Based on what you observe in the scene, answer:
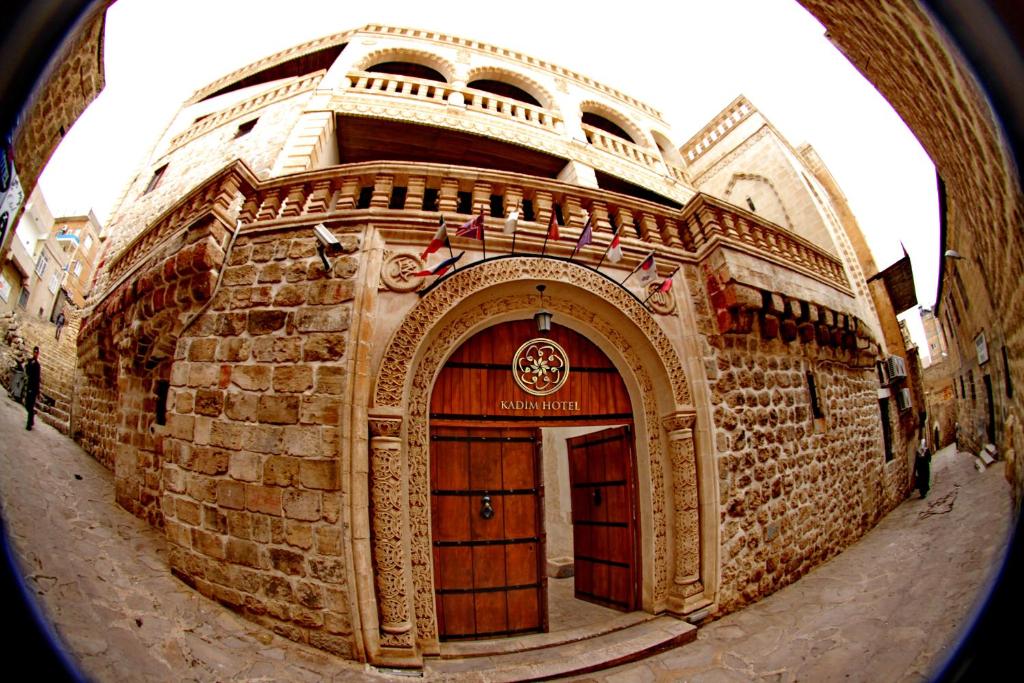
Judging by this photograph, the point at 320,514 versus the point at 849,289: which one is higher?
the point at 849,289

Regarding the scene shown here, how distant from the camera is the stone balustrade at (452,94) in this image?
5930 millimetres

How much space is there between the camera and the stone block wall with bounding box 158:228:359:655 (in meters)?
2.14

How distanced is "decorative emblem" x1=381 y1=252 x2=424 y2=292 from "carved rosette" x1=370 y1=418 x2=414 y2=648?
3.53ft

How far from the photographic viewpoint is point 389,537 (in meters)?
2.32

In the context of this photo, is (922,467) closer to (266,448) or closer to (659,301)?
(659,301)

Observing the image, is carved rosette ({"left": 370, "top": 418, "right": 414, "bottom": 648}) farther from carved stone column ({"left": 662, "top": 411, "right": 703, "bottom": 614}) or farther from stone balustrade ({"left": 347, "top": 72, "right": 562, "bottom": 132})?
stone balustrade ({"left": 347, "top": 72, "right": 562, "bottom": 132})

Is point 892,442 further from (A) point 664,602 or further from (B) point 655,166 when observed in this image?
(B) point 655,166

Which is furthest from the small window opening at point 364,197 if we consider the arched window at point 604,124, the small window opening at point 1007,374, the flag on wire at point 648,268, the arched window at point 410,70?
the arched window at point 604,124

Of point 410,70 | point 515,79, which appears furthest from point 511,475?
point 410,70

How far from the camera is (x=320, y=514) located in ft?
7.20

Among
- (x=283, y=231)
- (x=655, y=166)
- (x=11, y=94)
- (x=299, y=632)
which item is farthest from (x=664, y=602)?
(x=655, y=166)

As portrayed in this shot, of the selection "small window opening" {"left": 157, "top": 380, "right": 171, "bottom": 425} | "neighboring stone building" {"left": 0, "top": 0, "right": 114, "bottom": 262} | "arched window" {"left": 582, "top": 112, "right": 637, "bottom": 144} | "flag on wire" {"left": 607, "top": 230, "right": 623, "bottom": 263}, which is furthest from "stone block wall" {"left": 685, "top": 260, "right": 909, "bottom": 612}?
"arched window" {"left": 582, "top": 112, "right": 637, "bottom": 144}

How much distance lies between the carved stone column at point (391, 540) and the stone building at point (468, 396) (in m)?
0.02

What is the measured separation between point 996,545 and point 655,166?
763cm
